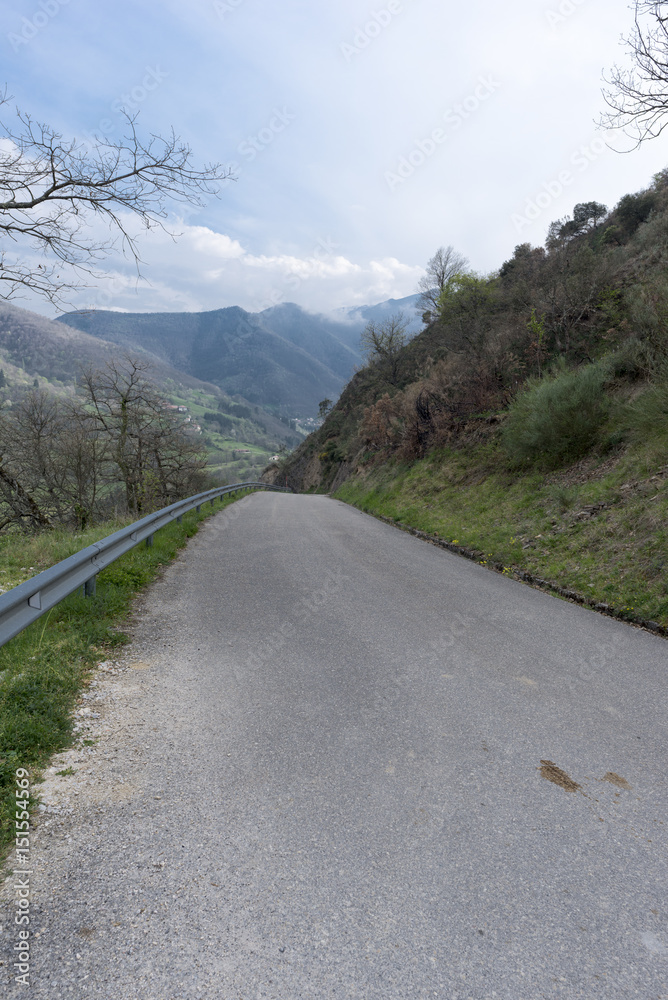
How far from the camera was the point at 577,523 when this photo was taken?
28.3 ft

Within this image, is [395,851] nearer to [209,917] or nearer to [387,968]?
[387,968]

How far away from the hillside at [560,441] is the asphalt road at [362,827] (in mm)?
2664

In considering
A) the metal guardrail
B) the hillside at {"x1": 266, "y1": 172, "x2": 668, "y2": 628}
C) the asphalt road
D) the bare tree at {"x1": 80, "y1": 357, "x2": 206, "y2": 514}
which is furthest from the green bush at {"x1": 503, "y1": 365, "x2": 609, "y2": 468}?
the bare tree at {"x1": 80, "y1": 357, "x2": 206, "y2": 514}

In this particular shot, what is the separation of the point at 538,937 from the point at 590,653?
342 centimetres

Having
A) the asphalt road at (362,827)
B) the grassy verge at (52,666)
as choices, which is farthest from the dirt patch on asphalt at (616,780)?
the grassy verge at (52,666)

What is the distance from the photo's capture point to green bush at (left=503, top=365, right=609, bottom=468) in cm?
1092

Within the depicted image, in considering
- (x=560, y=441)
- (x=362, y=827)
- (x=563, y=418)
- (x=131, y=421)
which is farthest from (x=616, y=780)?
(x=131, y=421)

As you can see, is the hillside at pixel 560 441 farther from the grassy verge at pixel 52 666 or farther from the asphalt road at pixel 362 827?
the grassy verge at pixel 52 666

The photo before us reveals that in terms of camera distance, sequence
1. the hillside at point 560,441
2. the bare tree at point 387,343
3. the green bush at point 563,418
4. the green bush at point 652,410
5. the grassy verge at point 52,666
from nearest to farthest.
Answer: the grassy verge at point 52,666 < the hillside at point 560,441 < the green bush at point 652,410 < the green bush at point 563,418 < the bare tree at point 387,343

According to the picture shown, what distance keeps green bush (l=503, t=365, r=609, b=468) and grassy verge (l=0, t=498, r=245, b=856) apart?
9.23 meters

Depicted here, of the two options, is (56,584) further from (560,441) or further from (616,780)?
(560,441)

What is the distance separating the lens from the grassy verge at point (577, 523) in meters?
6.60

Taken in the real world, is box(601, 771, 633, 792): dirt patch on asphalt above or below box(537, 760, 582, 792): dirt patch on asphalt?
below

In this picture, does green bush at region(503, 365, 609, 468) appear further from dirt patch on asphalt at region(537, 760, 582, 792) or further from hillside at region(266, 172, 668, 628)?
dirt patch on asphalt at region(537, 760, 582, 792)
